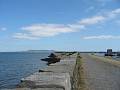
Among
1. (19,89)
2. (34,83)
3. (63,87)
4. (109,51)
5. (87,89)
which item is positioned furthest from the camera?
(109,51)

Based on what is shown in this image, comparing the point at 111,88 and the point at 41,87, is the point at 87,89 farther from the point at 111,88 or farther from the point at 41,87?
the point at 41,87

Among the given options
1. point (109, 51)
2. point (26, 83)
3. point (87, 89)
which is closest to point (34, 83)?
point (26, 83)

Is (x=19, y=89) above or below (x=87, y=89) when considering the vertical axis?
above

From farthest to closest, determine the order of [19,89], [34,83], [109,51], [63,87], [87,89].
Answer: [109,51]
[87,89]
[34,83]
[63,87]
[19,89]

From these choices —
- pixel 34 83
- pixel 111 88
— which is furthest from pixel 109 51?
pixel 34 83

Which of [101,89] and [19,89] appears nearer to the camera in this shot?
[19,89]

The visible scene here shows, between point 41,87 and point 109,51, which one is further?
point 109,51

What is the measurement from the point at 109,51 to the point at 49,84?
506ft

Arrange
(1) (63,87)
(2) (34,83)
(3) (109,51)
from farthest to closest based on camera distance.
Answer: (3) (109,51)
(2) (34,83)
(1) (63,87)

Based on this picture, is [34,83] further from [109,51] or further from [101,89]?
[109,51]

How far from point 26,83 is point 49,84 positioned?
0.70 m

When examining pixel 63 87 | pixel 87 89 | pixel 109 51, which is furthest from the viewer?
pixel 109 51

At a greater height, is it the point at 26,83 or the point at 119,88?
the point at 26,83

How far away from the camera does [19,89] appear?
665cm
